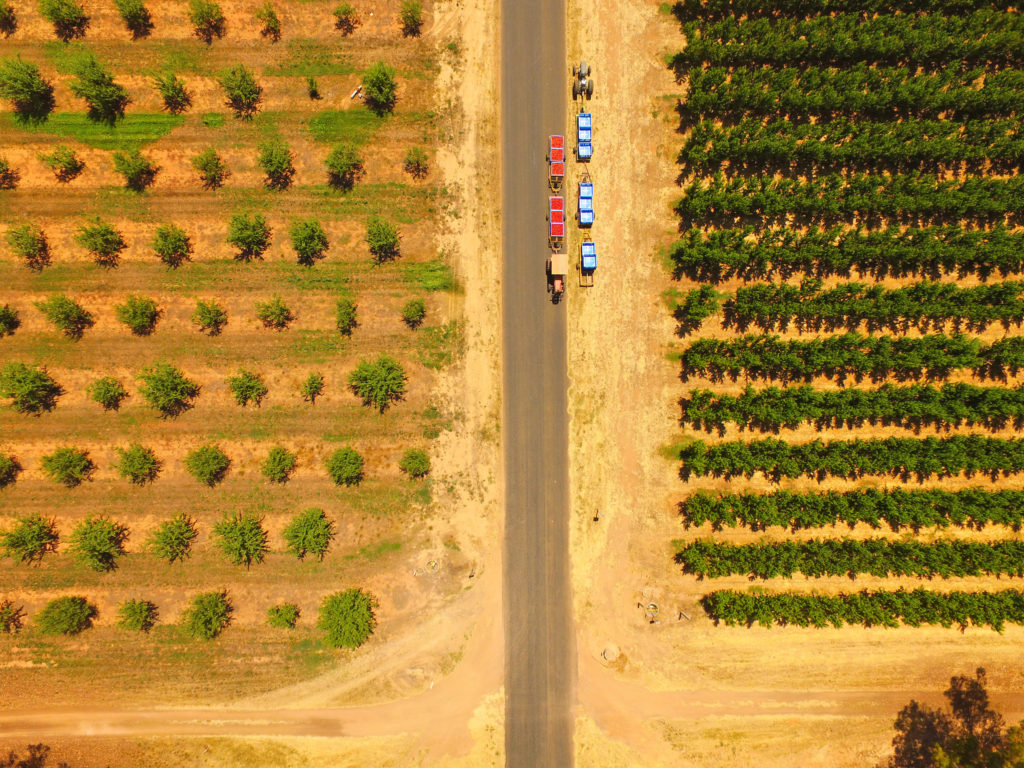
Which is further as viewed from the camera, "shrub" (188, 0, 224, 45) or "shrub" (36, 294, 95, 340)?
"shrub" (188, 0, 224, 45)

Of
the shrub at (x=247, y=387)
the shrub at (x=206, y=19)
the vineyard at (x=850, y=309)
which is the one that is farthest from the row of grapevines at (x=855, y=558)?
the shrub at (x=206, y=19)

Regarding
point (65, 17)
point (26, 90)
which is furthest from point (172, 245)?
point (65, 17)

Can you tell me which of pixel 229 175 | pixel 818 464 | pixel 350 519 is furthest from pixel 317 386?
pixel 818 464

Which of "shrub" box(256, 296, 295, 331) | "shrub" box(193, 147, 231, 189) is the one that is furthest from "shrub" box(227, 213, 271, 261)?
"shrub" box(256, 296, 295, 331)

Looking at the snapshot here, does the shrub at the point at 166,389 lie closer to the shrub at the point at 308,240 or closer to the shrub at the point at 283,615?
the shrub at the point at 308,240

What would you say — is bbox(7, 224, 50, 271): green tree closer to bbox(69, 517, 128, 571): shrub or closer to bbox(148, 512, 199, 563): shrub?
bbox(69, 517, 128, 571): shrub

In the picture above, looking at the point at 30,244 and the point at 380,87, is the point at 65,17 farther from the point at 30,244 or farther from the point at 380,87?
the point at 380,87

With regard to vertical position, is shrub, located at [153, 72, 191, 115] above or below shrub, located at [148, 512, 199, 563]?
above

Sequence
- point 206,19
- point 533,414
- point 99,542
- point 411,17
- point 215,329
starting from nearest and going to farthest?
point 99,542 < point 206,19 < point 411,17 < point 215,329 < point 533,414
